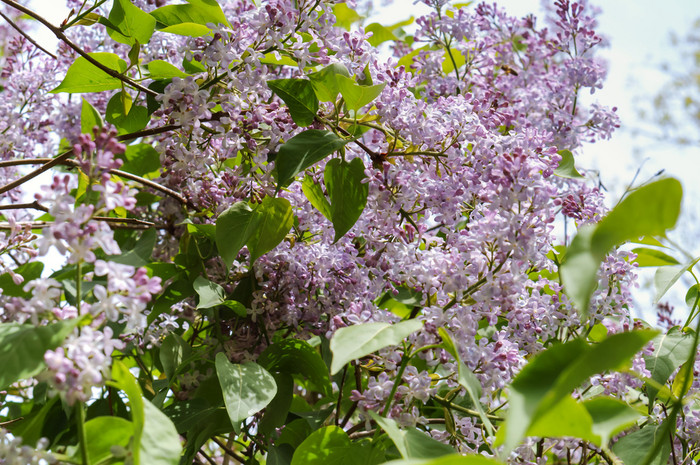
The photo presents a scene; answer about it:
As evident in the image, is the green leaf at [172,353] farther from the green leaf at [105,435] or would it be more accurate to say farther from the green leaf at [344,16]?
the green leaf at [344,16]

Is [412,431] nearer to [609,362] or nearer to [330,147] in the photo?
[609,362]

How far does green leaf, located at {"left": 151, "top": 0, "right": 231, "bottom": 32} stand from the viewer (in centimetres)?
77

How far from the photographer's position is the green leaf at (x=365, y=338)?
1.66ft

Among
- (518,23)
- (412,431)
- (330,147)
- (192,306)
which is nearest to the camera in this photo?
(412,431)

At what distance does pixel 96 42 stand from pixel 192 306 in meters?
0.71

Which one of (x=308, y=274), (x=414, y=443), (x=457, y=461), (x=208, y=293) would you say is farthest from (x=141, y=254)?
(x=457, y=461)

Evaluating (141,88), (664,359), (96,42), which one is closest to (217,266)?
(141,88)

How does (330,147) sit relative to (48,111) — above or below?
below

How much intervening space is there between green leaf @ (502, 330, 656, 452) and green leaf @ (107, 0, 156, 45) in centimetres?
60

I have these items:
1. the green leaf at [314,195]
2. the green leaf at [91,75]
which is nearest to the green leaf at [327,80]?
the green leaf at [314,195]

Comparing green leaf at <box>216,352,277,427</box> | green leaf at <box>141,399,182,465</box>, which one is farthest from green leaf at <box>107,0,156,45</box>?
green leaf at <box>141,399,182,465</box>

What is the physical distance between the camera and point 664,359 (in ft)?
2.68

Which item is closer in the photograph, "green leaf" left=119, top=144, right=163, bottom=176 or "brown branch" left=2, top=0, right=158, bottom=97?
"brown branch" left=2, top=0, right=158, bottom=97

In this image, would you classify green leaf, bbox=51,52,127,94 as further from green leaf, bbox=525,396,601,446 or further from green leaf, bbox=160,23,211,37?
green leaf, bbox=525,396,601,446
